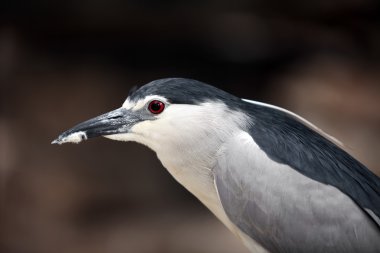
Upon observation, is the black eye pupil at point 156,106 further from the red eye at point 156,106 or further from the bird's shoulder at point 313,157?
the bird's shoulder at point 313,157

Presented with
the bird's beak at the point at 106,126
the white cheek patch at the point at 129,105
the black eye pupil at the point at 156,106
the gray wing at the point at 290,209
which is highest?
the black eye pupil at the point at 156,106

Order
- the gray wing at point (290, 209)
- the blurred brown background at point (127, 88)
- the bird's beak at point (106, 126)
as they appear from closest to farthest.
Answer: the gray wing at point (290, 209) → the bird's beak at point (106, 126) → the blurred brown background at point (127, 88)

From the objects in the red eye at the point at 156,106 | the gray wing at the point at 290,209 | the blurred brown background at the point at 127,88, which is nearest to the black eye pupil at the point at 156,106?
the red eye at the point at 156,106

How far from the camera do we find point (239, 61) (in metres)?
4.59

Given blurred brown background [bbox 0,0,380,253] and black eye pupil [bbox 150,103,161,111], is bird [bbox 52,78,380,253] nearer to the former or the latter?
black eye pupil [bbox 150,103,161,111]

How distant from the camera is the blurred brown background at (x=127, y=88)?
13.7 ft

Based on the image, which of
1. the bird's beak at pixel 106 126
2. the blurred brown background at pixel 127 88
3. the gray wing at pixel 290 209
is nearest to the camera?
the gray wing at pixel 290 209

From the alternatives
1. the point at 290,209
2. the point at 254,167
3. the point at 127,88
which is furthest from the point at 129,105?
the point at 127,88

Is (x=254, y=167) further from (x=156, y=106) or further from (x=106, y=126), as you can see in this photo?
(x=106, y=126)

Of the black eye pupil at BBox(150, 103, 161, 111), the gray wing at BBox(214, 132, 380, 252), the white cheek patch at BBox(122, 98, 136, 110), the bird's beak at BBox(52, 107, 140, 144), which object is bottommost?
the gray wing at BBox(214, 132, 380, 252)

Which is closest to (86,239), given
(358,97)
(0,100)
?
(0,100)

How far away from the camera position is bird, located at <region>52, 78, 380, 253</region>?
1935mm

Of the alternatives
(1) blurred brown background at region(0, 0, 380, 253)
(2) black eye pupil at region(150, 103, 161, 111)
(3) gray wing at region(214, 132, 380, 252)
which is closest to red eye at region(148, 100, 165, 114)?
(2) black eye pupil at region(150, 103, 161, 111)

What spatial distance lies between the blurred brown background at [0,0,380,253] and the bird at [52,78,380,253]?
218 cm
